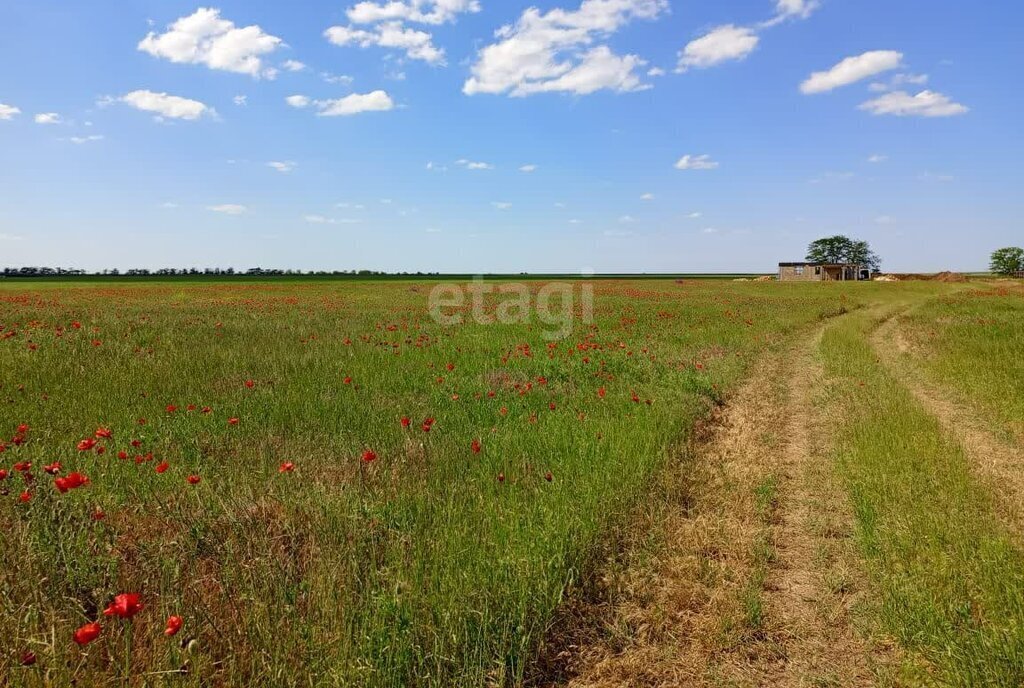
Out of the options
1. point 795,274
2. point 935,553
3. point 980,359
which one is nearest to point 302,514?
point 935,553

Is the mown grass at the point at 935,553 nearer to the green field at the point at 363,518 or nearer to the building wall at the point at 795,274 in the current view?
the green field at the point at 363,518

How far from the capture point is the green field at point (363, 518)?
2.91 m

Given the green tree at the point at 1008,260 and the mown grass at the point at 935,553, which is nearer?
the mown grass at the point at 935,553

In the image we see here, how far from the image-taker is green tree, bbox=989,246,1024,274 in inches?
4407

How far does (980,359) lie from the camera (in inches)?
491

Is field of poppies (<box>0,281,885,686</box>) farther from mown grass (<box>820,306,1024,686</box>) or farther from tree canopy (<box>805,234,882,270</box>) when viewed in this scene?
tree canopy (<box>805,234,882,270</box>)

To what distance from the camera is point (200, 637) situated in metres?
2.91

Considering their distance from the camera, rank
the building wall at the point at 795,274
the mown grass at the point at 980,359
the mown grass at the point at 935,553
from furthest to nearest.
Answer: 1. the building wall at the point at 795,274
2. the mown grass at the point at 980,359
3. the mown grass at the point at 935,553

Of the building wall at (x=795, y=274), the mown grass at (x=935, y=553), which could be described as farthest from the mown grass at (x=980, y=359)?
the building wall at (x=795, y=274)

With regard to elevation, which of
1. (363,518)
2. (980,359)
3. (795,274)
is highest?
(795,274)

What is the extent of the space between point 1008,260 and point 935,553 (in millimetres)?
146363

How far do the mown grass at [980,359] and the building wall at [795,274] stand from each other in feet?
242

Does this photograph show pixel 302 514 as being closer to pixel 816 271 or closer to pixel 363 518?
pixel 363 518

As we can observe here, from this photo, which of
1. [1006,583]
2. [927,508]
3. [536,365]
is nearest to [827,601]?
[1006,583]
